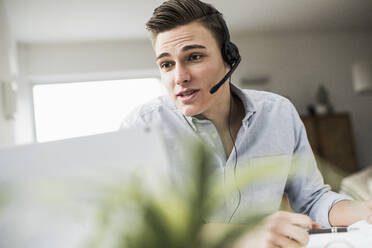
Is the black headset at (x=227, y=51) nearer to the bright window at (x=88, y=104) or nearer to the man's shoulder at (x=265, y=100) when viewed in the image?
the man's shoulder at (x=265, y=100)

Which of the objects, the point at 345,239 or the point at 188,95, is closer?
the point at 345,239

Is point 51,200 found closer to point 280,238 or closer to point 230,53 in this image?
point 280,238

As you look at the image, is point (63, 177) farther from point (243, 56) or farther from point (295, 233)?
point (243, 56)

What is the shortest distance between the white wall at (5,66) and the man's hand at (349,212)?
4.76 feet

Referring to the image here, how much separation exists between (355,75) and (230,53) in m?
2.54

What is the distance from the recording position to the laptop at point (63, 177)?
13.2 inches

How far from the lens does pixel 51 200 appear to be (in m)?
0.34

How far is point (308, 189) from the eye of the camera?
0.83 metres

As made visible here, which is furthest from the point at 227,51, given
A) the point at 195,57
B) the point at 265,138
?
the point at 265,138

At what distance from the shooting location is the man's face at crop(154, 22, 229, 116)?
78 cm

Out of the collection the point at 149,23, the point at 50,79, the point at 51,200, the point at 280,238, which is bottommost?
the point at 280,238

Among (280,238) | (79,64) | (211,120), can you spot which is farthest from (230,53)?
(79,64)

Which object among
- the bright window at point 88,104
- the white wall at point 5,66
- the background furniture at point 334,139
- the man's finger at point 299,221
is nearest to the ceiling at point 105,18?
the white wall at point 5,66

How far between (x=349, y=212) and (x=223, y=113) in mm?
375
